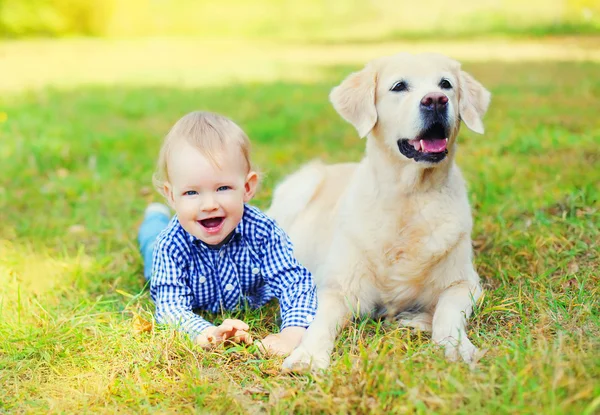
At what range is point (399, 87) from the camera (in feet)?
9.63

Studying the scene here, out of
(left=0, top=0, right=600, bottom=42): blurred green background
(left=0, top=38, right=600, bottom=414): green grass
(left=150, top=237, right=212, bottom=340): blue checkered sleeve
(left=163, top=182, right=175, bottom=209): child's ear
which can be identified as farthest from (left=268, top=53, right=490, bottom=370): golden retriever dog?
(left=0, top=0, right=600, bottom=42): blurred green background

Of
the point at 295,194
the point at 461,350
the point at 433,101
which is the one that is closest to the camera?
the point at 461,350

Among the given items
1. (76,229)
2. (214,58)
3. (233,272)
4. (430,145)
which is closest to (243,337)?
(233,272)

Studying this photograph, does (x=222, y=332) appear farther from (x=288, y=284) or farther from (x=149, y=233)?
(x=149, y=233)

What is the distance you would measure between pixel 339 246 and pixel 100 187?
2569mm

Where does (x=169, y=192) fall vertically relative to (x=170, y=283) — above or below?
above

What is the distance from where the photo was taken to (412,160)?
284cm

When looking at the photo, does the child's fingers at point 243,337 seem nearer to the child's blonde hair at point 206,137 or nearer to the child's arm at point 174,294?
the child's arm at point 174,294

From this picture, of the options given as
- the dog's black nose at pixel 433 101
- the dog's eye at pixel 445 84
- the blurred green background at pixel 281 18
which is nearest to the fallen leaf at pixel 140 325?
the dog's black nose at pixel 433 101

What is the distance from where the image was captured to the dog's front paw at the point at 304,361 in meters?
2.39

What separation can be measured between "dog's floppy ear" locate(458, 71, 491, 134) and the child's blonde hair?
1007 mm

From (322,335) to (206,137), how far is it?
96 cm

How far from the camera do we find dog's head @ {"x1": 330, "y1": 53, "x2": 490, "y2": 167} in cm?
277

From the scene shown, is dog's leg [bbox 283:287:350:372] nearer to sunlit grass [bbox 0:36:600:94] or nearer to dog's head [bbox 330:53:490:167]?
dog's head [bbox 330:53:490:167]
